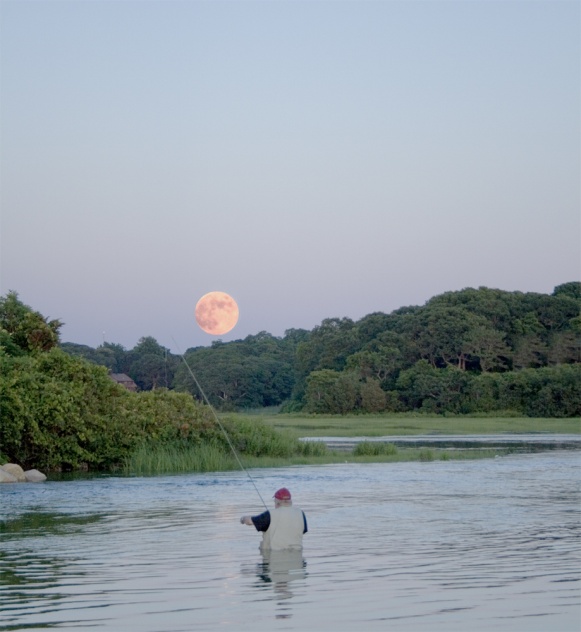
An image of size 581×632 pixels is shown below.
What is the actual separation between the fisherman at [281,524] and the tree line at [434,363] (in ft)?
224

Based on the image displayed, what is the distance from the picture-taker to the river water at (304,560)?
11172mm

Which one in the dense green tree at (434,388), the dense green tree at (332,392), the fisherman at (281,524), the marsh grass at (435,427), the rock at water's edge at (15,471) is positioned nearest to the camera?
the fisherman at (281,524)

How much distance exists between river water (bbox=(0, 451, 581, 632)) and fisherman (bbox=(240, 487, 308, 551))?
1.08 ft

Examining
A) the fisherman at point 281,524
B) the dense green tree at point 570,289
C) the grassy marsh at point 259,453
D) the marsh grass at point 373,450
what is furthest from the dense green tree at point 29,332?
the dense green tree at point 570,289

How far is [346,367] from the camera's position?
105375 mm

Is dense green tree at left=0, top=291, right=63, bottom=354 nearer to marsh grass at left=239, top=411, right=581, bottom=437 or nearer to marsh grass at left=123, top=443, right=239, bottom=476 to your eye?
marsh grass at left=123, top=443, right=239, bottom=476

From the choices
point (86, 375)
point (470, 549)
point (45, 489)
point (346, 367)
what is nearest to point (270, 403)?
point (346, 367)

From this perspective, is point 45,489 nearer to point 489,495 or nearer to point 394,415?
point 489,495

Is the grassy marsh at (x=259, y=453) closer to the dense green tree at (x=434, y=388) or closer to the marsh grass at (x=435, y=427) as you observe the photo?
the marsh grass at (x=435, y=427)

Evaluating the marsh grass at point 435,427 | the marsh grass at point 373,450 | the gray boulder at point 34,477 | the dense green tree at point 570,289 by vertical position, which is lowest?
the gray boulder at point 34,477

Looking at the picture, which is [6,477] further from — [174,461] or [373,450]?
[373,450]

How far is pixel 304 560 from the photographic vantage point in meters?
15.5

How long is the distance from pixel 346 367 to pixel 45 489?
252 feet

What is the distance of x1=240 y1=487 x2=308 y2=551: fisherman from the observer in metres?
15.5
